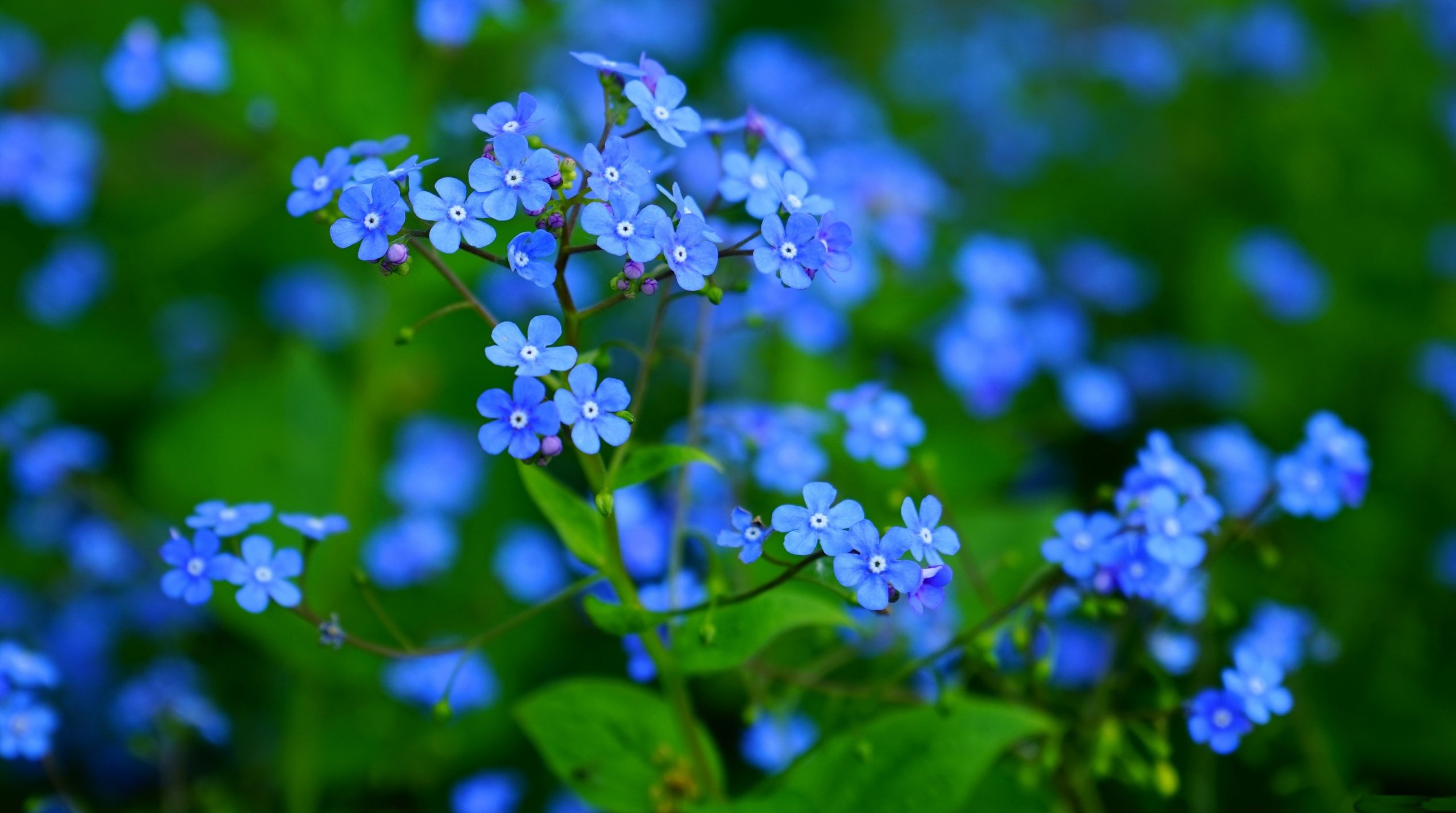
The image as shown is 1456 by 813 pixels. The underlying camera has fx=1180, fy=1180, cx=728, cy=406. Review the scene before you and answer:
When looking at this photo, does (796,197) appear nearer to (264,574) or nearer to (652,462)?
(652,462)

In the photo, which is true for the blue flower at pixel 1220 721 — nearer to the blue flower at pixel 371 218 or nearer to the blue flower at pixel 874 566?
the blue flower at pixel 874 566

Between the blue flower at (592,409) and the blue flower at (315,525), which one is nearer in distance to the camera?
the blue flower at (592,409)

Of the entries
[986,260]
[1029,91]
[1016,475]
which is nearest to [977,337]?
[986,260]

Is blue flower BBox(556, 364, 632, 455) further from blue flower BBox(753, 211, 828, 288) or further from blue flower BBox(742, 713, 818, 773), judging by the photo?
blue flower BBox(742, 713, 818, 773)

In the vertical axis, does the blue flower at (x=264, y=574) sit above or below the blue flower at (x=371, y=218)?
below

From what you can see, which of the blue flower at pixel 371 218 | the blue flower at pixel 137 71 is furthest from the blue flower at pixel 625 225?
the blue flower at pixel 137 71

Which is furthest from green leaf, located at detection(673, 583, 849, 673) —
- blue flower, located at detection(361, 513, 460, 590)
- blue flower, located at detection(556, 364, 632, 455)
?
blue flower, located at detection(361, 513, 460, 590)

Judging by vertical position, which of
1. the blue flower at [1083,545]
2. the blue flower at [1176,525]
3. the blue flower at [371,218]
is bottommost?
the blue flower at [1083,545]
